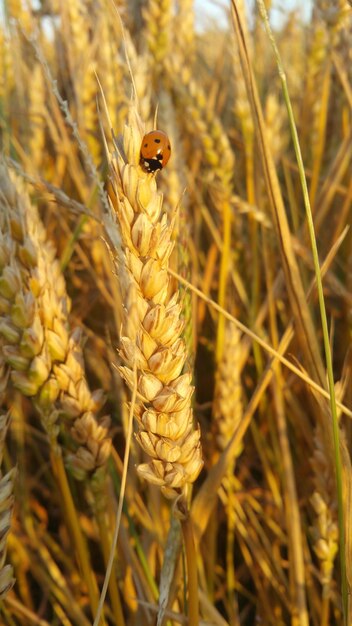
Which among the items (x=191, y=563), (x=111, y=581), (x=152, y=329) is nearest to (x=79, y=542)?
(x=111, y=581)

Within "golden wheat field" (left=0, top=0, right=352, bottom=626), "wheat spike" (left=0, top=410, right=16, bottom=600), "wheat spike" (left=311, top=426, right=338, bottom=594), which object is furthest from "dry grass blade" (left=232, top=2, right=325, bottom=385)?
"wheat spike" (left=0, top=410, right=16, bottom=600)

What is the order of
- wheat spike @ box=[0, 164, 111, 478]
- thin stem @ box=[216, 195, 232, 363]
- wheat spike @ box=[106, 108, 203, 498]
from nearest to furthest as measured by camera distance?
wheat spike @ box=[106, 108, 203, 498] < wheat spike @ box=[0, 164, 111, 478] < thin stem @ box=[216, 195, 232, 363]

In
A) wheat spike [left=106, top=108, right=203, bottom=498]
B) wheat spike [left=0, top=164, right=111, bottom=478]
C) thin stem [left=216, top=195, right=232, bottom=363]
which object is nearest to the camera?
wheat spike [left=106, top=108, right=203, bottom=498]

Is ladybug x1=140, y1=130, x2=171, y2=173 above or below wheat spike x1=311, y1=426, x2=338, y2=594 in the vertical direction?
above

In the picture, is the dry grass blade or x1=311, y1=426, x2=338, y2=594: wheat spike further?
x1=311, y1=426, x2=338, y2=594: wheat spike

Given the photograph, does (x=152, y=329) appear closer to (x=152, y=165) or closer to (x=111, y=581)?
(x=152, y=165)

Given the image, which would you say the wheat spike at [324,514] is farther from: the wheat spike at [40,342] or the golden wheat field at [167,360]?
the wheat spike at [40,342]

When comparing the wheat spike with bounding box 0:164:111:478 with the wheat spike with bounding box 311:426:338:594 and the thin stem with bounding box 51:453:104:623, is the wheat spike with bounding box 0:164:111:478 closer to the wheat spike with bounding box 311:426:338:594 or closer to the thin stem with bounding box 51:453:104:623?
the thin stem with bounding box 51:453:104:623

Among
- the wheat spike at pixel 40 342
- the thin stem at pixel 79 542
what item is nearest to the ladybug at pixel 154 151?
the wheat spike at pixel 40 342
